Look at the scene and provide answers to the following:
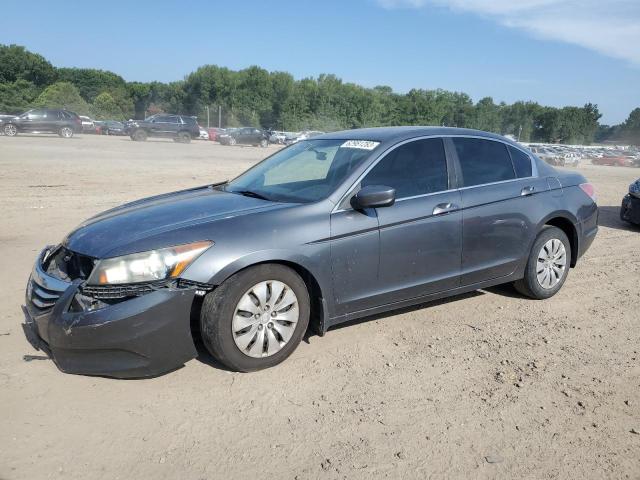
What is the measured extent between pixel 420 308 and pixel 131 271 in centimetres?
269

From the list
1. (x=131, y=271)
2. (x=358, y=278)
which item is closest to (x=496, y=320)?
(x=358, y=278)

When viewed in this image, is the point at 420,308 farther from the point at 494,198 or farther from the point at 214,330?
the point at 214,330

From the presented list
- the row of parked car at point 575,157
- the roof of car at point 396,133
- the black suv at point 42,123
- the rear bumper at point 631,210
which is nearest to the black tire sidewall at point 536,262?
the roof of car at point 396,133

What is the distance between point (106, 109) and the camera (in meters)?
66.2

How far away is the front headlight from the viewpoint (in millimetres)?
3258

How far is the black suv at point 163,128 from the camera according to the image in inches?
1426

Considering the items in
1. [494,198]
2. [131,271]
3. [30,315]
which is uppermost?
[494,198]

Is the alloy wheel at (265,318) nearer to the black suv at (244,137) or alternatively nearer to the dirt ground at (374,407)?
the dirt ground at (374,407)

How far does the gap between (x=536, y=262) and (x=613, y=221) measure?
253 inches

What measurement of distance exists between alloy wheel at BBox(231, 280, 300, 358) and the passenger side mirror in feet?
2.65

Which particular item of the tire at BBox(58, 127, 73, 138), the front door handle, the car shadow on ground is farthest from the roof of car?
the tire at BBox(58, 127, 73, 138)

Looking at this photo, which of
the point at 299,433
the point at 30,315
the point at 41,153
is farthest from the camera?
the point at 41,153

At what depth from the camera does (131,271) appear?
129 inches

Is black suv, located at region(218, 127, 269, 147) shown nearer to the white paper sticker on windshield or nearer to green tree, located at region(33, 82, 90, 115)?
green tree, located at region(33, 82, 90, 115)
